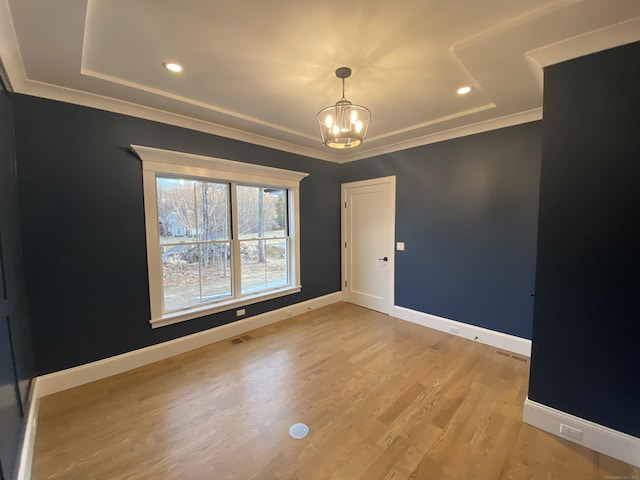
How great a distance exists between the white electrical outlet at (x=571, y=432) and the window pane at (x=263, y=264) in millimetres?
3302

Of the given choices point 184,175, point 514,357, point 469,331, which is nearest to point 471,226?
point 469,331

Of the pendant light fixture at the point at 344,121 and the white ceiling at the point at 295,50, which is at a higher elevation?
the white ceiling at the point at 295,50

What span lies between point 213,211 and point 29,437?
2.36 metres

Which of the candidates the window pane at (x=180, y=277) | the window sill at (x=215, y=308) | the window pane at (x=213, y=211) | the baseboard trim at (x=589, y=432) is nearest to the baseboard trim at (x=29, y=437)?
the window sill at (x=215, y=308)

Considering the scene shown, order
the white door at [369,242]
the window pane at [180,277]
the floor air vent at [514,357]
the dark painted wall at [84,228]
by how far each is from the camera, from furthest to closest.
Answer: the white door at [369,242] → the window pane at [180,277] → the floor air vent at [514,357] → the dark painted wall at [84,228]

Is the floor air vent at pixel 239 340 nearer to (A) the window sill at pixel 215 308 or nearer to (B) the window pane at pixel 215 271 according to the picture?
(A) the window sill at pixel 215 308

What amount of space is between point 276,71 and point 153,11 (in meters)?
0.86

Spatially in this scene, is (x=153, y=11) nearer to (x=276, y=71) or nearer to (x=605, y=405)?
(x=276, y=71)

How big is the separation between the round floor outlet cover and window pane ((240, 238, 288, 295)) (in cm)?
203

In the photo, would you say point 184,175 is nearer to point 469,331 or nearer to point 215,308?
point 215,308

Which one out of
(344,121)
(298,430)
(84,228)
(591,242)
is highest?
(344,121)

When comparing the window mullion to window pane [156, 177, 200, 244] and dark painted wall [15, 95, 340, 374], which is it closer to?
window pane [156, 177, 200, 244]

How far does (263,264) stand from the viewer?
3947 mm

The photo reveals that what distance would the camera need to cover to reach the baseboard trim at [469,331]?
9.95 ft
